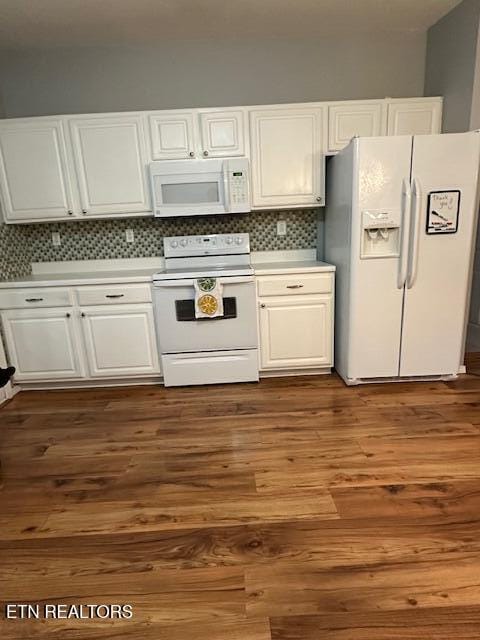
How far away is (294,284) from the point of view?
Result: 265 cm

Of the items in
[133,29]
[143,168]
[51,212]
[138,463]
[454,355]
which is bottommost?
[138,463]

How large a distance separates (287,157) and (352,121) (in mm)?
549

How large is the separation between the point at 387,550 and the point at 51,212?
2.99 metres

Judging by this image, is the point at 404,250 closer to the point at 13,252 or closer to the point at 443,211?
the point at 443,211

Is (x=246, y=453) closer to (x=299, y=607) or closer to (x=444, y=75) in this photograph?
(x=299, y=607)

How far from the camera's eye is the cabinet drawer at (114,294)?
8.61ft

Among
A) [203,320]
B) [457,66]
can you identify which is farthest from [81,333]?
[457,66]

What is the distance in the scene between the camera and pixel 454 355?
259 centimetres

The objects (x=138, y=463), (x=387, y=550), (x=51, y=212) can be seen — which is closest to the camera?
(x=387, y=550)

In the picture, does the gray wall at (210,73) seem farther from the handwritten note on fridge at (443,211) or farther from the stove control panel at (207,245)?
the handwritten note on fridge at (443,211)

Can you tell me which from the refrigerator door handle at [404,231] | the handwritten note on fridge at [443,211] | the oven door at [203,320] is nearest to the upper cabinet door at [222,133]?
the oven door at [203,320]

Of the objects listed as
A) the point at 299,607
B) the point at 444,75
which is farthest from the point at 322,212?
the point at 299,607

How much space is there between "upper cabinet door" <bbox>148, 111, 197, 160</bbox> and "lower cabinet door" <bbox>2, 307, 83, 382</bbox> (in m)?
1.39

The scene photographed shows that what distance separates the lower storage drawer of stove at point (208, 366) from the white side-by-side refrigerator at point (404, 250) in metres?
0.73
